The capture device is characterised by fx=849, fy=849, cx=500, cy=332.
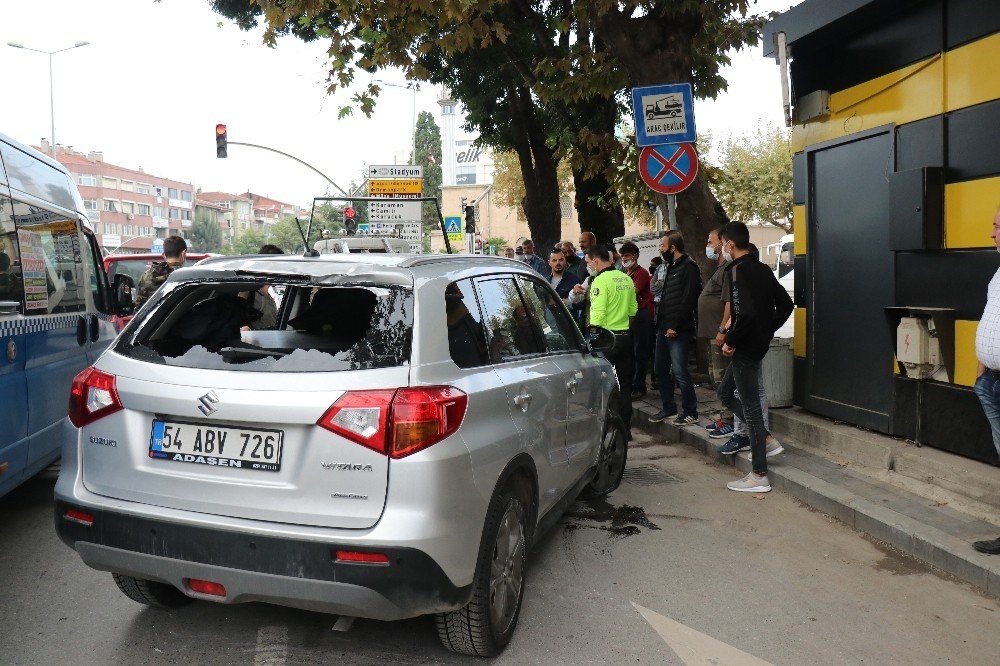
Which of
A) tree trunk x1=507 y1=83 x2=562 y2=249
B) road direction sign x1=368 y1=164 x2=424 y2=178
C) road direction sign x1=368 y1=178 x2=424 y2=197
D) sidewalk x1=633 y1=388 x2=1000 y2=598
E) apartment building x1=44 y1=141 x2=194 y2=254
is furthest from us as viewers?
apartment building x1=44 y1=141 x2=194 y2=254

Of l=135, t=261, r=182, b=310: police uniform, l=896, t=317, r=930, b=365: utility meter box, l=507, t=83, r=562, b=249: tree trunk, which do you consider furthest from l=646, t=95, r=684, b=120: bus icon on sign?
l=507, t=83, r=562, b=249: tree trunk

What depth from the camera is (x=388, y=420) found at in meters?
2.98

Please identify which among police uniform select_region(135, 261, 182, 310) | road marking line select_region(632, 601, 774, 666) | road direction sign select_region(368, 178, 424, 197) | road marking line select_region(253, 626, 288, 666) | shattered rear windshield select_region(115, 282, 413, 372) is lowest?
road marking line select_region(632, 601, 774, 666)

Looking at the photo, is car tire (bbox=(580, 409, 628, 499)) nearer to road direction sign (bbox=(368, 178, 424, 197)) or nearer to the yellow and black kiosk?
the yellow and black kiosk

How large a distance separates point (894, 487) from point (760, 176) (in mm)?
36867

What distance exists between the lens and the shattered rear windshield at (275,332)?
10.4 ft

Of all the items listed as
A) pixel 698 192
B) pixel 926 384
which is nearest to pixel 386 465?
pixel 926 384

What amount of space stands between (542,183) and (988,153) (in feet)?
43.6

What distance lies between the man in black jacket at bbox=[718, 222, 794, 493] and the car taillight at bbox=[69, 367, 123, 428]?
4147 mm

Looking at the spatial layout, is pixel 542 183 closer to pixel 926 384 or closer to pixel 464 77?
pixel 464 77

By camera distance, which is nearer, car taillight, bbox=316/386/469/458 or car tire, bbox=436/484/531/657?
car taillight, bbox=316/386/469/458

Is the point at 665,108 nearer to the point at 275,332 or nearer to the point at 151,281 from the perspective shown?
the point at 151,281

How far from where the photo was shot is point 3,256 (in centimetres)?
470

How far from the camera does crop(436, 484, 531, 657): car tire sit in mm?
3303
